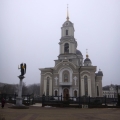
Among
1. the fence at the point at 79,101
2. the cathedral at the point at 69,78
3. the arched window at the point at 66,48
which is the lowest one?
the fence at the point at 79,101

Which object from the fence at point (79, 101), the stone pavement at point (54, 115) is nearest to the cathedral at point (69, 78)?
the fence at point (79, 101)

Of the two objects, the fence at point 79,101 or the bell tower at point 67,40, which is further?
the bell tower at point 67,40

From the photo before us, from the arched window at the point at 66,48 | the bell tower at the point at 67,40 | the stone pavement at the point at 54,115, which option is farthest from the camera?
the arched window at the point at 66,48

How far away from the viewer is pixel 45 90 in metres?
44.8

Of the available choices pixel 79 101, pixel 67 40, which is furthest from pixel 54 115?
pixel 67 40

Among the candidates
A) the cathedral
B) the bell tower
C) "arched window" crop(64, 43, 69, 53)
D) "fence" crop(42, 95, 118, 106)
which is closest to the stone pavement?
"fence" crop(42, 95, 118, 106)

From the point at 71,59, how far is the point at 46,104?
23.3m

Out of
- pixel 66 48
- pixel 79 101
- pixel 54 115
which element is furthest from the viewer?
pixel 66 48

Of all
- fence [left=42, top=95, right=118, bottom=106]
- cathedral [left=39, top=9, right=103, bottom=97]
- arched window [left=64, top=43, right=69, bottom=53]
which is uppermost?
arched window [left=64, top=43, right=69, bottom=53]

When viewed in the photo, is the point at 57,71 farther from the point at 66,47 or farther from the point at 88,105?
the point at 88,105

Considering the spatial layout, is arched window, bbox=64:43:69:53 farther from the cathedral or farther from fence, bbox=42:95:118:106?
fence, bbox=42:95:118:106

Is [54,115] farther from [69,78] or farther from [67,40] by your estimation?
[67,40]

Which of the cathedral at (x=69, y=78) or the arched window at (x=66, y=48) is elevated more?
the arched window at (x=66, y=48)

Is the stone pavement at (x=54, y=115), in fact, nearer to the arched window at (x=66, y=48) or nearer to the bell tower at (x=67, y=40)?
the bell tower at (x=67, y=40)
